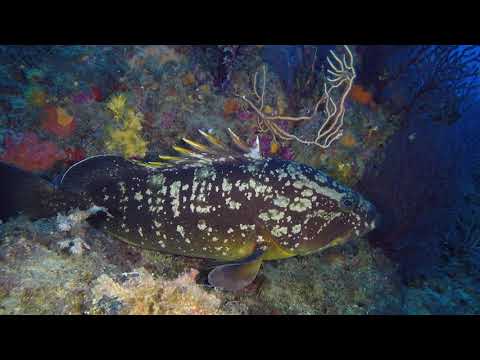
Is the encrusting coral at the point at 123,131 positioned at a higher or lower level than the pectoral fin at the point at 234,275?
higher

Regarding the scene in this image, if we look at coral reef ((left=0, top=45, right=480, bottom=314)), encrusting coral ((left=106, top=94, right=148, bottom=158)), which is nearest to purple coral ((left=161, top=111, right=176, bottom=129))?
coral reef ((left=0, top=45, right=480, bottom=314))

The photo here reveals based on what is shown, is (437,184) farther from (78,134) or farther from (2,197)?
(2,197)

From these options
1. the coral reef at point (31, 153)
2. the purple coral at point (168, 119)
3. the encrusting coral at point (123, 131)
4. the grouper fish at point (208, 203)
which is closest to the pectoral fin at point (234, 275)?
the grouper fish at point (208, 203)

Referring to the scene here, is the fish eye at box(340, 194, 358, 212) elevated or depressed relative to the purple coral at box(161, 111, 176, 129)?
depressed

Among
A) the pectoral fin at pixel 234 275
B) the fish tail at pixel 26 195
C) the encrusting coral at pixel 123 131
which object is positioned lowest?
the pectoral fin at pixel 234 275

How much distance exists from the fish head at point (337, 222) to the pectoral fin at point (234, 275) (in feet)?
2.37

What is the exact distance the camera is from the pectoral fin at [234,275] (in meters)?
3.33

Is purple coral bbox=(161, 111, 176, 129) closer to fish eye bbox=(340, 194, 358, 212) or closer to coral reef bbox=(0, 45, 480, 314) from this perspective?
coral reef bbox=(0, 45, 480, 314)

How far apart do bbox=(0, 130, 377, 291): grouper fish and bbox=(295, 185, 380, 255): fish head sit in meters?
0.01

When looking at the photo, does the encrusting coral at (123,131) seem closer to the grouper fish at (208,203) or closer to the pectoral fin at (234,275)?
the grouper fish at (208,203)

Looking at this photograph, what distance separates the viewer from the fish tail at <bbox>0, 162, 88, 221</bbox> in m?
3.53

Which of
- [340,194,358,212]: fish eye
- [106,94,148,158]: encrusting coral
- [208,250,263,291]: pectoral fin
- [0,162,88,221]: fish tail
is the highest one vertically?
[106,94,148,158]: encrusting coral

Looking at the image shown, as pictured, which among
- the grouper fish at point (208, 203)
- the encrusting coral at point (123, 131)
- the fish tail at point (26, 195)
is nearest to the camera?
the fish tail at point (26, 195)
